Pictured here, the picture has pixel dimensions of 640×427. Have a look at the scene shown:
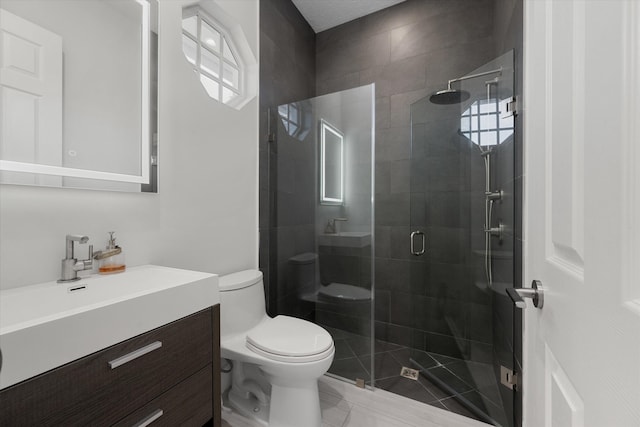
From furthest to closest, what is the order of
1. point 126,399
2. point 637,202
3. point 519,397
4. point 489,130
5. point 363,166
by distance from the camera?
point 363,166 → point 489,130 → point 519,397 → point 126,399 → point 637,202

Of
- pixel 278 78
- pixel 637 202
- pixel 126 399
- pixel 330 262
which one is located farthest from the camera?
pixel 278 78

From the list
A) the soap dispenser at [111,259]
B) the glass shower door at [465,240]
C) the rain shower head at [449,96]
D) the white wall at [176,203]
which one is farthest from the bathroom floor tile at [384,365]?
the rain shower head at [449,96]

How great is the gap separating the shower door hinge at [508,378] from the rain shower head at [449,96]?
155 cm

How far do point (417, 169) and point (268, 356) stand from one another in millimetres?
1603

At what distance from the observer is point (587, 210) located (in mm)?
413

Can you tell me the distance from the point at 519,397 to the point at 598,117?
1.40 metres

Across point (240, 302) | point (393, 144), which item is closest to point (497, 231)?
point (393, 144)

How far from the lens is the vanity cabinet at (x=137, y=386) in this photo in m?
0.59

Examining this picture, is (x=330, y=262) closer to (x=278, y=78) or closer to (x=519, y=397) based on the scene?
(x=519, y=397)

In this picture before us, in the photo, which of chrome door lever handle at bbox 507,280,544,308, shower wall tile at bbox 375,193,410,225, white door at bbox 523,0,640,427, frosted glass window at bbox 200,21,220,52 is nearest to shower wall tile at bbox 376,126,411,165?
shower wall tile at bbox 375,193,410,225

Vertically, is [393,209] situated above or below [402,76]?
below

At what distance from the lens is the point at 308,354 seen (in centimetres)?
126

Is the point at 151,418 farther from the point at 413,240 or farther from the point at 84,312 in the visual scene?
the point at 413,240

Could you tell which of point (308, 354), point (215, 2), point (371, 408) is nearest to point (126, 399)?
point (308, 354)
